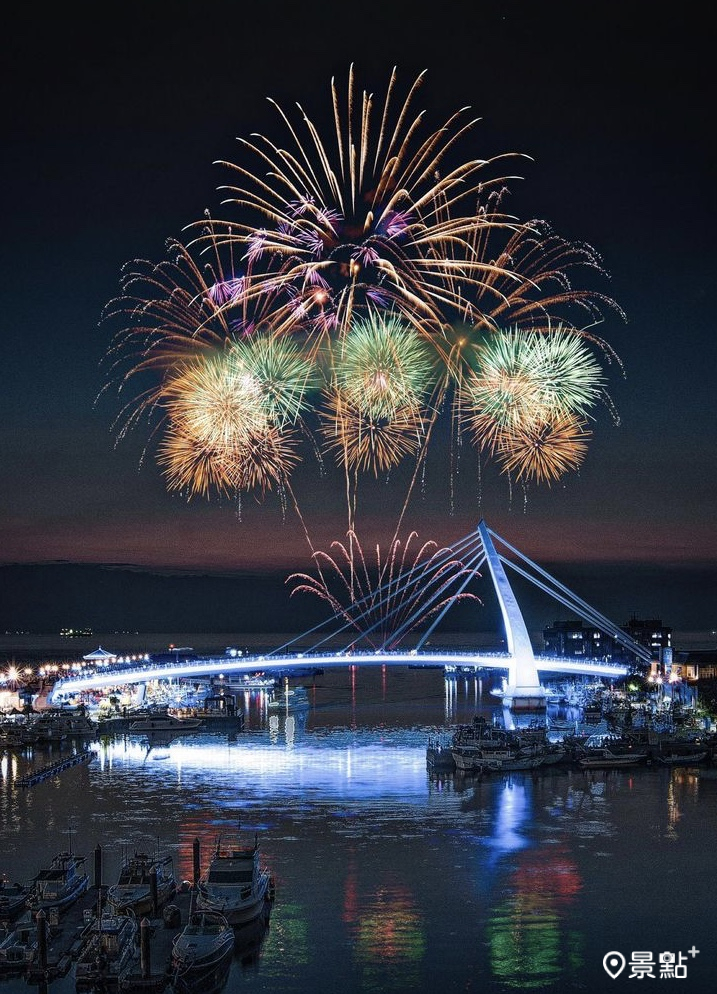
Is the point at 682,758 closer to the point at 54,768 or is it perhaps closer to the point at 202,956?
the point at 54,768

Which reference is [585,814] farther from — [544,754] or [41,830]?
[41,830]

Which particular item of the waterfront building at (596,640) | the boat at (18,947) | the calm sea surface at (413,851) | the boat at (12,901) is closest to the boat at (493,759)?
the calm sea surface at (413,851)

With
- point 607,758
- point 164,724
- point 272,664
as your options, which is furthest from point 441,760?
point 272,664

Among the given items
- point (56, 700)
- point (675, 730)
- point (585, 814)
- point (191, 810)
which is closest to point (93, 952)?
point (191, 810)

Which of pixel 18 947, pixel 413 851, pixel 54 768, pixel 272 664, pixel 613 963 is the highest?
pixel 272 664

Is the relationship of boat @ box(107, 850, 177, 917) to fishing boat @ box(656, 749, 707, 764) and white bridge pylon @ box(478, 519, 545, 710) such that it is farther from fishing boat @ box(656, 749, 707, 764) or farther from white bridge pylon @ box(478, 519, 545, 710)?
white bridge pylon @ box(478, 519, 545, 710)

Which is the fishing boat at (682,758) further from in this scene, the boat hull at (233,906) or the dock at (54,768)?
the boat hull at (233,906)
